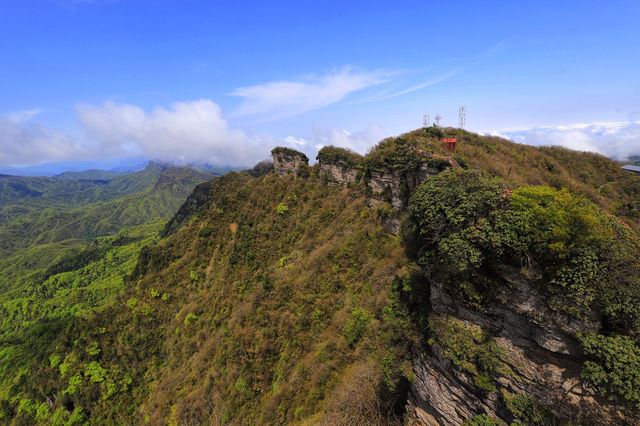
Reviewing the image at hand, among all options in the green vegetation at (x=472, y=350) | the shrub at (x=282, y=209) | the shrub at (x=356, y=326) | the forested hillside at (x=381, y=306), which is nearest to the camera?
the forested hillside at (x=381, y=306)

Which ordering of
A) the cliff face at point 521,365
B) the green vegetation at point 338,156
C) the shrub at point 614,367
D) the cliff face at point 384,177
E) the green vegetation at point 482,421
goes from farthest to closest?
the green vegetation at point 338,156 → the cliff face at point 384,177 → the green vegetation at point 482,421 → the cliff face at point 521,365 → the shrub at point 614,367

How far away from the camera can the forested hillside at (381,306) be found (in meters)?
10.6

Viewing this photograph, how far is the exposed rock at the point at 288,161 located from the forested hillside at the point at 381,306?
1.88 ft

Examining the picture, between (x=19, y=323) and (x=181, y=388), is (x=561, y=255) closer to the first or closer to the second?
(x=181, y=388)

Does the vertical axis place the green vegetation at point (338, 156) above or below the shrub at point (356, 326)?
above

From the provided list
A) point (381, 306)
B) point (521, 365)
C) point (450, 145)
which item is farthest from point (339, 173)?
point (521, 365)

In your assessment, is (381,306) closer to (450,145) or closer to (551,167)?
(450,145)

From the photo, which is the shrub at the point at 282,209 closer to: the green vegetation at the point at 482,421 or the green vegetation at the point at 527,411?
the green vegetation at the point at 482,421

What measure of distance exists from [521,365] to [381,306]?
13345 millimetres

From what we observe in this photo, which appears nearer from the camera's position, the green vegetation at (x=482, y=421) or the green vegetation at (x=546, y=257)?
the green vegetation at (x=546, y=257)

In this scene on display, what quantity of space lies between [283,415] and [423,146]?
1161 inches

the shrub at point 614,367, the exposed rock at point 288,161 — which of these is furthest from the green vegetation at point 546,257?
the exposed rock at point 288,161

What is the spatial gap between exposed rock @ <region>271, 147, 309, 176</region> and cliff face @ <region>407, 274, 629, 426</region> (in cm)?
4682

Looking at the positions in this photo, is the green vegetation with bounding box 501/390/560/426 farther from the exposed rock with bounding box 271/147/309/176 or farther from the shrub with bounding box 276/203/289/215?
the exposed rock with bounding box 271/147/309/176
